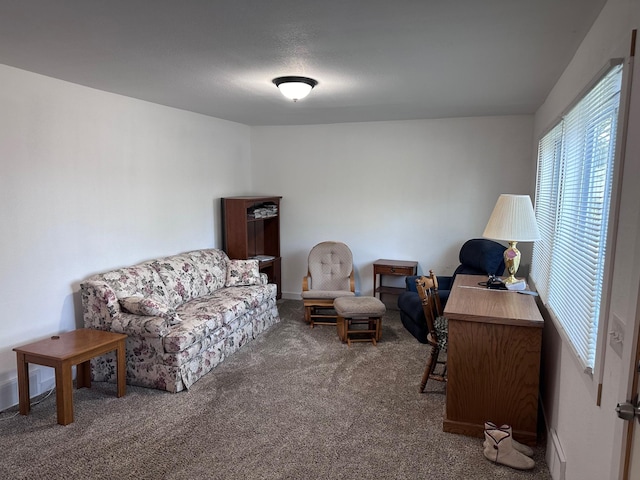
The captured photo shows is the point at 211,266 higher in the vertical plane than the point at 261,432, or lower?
higher

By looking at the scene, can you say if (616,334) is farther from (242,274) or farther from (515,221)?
(242,274)

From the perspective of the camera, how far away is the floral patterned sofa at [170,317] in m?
3.38

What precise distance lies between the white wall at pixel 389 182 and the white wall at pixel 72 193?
1.56 metres

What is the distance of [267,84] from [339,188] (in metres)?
2.55

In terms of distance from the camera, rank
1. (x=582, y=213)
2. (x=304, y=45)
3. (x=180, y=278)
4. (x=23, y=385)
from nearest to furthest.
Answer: (x=582, y=213)
(x=304, y=45)
(x=23, y=385)
(x=180, y=278)

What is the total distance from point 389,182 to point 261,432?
3690mm

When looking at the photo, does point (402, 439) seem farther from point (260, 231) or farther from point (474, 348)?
point (260, 231)

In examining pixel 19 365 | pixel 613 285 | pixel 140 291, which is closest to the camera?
pixel 613 285

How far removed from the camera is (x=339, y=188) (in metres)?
5.86

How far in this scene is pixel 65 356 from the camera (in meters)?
2.83

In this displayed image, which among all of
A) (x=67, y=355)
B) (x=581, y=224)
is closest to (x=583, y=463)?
(x=581, y=224)

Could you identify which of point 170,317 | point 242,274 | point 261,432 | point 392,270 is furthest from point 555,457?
point 242,274

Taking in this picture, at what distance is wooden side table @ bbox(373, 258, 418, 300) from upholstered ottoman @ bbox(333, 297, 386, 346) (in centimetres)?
79

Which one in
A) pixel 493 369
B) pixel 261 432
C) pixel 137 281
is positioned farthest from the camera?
pixel 137 281
